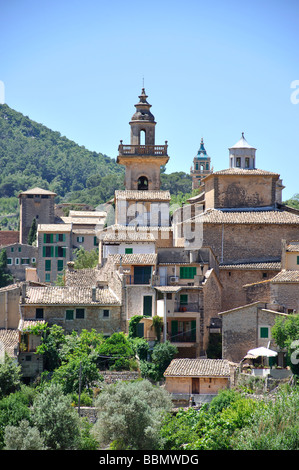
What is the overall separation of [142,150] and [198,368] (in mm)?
19402

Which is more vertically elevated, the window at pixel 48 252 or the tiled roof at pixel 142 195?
the tiled roof at pixel 142 195

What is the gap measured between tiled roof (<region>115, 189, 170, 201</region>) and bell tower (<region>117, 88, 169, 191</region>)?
5.60ft

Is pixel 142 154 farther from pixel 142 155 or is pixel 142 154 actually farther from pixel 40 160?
pixel 40 160

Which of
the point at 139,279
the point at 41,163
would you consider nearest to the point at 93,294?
the point at 139,279

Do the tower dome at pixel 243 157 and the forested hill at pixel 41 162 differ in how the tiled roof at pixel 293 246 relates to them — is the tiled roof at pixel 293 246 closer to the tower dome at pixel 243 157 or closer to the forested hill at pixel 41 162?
the tower dome at pixel 243 157

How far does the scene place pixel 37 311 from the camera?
41.0 metres

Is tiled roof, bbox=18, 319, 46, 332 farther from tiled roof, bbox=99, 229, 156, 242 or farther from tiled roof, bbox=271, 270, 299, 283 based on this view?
tiled roof, bbox=271, 270, 299, 283

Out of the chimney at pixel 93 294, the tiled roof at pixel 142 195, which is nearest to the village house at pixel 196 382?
the chimney at pixel 93 294

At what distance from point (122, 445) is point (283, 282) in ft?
39.1

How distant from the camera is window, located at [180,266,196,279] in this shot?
42.6 meters

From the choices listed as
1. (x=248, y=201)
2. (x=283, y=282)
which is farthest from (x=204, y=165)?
(x=283, y=282)

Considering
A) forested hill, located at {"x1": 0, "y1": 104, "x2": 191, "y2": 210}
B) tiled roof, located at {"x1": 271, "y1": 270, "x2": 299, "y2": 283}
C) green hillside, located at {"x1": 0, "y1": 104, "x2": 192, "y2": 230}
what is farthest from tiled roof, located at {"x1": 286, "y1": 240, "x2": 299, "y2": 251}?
forested hill, located at {"x1": 0, "y1": 104, "x2": 191, "y2": 210}

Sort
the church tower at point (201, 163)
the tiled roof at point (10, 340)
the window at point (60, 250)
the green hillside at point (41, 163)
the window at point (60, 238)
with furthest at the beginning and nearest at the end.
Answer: the green hillside at point (41, 163) → the church tower at point (201, 163) → the window at point (60, 238) → the window at point (60, 250) → the tiled roof at point (10, 340)

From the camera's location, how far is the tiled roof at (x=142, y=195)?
51706mm
